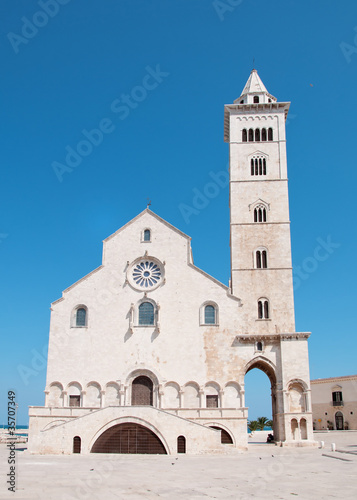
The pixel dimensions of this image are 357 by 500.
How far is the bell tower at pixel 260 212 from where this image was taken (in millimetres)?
36969

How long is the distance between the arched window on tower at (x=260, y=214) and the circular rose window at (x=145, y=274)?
8.65 meters

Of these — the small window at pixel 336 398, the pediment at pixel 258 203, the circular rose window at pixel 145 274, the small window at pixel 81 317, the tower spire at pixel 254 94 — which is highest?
the tower spire at pixel 254 94

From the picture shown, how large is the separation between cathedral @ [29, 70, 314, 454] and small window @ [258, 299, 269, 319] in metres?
0.08

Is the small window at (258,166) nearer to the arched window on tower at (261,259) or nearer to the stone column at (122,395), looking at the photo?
the arched window on tower at (261,259)

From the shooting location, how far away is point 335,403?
5709 cm

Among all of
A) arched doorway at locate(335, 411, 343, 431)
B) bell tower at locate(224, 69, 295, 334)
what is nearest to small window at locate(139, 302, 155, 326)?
bell tower at locate(224, 69, 295, 334)

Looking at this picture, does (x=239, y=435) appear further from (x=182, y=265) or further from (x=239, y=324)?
(x=182, y=265)

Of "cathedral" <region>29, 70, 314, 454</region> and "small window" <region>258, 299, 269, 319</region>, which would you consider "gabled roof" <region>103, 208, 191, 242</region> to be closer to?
"cathedral" <region>29, 70, 314, 454</region>

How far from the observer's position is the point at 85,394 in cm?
3441

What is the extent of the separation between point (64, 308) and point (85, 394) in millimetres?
6349

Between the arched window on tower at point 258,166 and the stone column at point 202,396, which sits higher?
the arched window on tower at point 258,166

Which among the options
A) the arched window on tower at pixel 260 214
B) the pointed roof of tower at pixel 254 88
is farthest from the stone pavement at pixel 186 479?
the pointed roof of tower at pixel 254 88

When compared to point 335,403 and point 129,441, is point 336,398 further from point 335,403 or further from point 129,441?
point 129,441

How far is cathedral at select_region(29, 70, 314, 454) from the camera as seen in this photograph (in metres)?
34.1
